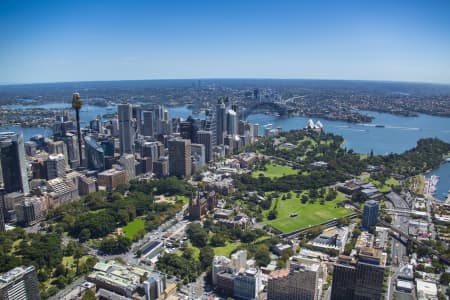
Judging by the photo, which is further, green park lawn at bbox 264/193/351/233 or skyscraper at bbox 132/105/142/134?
skyscraper at bbox 132/105/142/134

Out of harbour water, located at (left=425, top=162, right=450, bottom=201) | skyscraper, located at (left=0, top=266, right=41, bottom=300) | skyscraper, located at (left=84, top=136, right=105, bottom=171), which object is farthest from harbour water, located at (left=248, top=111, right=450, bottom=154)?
skyscraper, located at (left=0, top=266, right=41, bottom=300)

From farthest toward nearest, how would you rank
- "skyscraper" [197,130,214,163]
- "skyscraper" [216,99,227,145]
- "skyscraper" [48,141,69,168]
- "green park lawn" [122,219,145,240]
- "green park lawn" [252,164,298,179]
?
"skyscraper" [216,99,227,145] < "skyscraper" [197,130,214,163] < "green park lawn" [252,164,298,179] < "skyscraper" [48,141,69,168] < "green park lawn" [122,219,145,240]

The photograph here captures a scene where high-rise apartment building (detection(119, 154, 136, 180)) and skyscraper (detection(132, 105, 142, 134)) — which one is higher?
skyscraper (detection(132, 105, 142, 134))

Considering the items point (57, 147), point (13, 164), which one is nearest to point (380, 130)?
point (57, 147)

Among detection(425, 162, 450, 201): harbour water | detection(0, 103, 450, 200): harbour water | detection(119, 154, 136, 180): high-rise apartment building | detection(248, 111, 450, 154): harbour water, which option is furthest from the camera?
detection(248, 111, 450, 154): harbour water

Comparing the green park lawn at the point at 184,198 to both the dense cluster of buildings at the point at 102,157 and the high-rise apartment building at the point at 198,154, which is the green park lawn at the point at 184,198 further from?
the high-rise apartment building at the point at 198,154

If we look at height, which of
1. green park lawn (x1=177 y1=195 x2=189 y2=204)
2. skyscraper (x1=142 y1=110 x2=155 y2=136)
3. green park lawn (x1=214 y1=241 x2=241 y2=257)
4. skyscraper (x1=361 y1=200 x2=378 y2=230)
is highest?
skyscraper (x1=142 y1=110 x2=155 y2=136)

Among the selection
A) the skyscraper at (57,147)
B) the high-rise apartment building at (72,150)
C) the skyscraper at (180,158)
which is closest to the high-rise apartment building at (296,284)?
the skyscraper at (180,158)

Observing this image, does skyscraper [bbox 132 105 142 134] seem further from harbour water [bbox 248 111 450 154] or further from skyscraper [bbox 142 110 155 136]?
harbour water [bbox 248 111 450 154]
